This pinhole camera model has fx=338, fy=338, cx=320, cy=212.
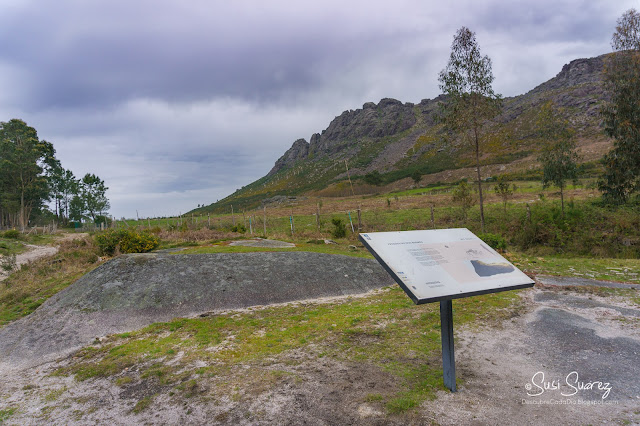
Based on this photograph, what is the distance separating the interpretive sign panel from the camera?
3.93 m

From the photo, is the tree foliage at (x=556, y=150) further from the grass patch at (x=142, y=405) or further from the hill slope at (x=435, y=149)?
the hill slope at (x=435, y=149)

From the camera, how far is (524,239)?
20.0 m

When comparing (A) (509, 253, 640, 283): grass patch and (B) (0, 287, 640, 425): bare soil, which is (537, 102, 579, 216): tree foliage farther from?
(B) (0, 287, 640, 425): bare soil

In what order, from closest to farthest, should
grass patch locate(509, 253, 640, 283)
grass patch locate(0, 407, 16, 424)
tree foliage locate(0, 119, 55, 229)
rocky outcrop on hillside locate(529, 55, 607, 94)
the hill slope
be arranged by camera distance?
grass patch locate(0, 407, 16, 424) → grass patch locate(509, 253, 640, 283) → tree foliage locate(0, 119, 55, 229) → the hill slope → rocky outcrop on hillside locate(529, 55, 607, 94)

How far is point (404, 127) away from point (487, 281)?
668ft

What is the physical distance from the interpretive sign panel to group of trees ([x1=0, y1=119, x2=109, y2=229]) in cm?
5952

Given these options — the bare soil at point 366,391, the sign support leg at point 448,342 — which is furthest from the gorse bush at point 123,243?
the sign support leg at point 448,342

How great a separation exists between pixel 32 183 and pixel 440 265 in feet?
215

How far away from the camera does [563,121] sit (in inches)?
920

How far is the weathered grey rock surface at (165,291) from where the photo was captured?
7.85m

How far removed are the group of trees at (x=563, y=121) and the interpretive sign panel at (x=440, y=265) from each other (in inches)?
640

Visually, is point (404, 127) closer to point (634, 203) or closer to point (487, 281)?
point (634, 203)

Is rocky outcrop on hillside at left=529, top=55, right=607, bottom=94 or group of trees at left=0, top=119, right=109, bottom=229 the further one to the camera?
rocky outcrop on hillside at left=529, top=55, right=607, bottom=94

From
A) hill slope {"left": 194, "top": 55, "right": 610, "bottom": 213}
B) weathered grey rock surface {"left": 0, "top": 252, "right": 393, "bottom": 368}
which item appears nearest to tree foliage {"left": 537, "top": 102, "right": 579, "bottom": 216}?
weathered grey rock surface {"left": 0, "top": 252, "right": 393, "bottom": 368}
